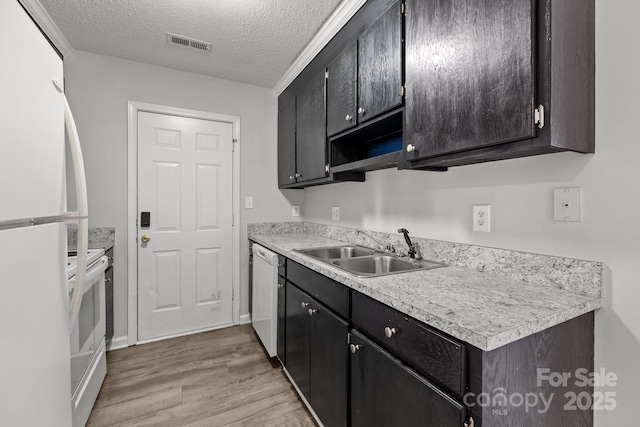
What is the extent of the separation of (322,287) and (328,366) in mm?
373

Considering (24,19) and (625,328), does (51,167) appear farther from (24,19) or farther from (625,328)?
(625,328)

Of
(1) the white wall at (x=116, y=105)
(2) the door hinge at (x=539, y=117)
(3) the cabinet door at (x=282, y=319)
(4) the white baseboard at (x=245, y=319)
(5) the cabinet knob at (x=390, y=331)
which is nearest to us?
(2) the door hinge at (x=539, y=117)

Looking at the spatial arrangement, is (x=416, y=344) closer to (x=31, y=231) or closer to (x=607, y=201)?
(x=607, y=201)

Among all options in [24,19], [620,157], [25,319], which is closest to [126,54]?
[24,19]

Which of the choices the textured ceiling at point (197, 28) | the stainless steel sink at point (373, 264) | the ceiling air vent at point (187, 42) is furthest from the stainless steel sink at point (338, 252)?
the ceiling air vent at point (187, 42)

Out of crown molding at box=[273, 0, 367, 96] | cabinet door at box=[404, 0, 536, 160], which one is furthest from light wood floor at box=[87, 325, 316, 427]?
crown molding at box=[273, 0, 367, 96]

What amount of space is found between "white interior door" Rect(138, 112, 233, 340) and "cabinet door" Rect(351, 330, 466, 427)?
6.48 ft

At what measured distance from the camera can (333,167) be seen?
6.42 feet

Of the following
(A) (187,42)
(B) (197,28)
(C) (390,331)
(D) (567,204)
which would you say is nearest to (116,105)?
(A) (187,42)

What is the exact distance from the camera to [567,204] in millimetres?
1010

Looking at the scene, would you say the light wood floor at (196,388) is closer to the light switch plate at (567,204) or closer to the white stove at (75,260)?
the white stove at (75,260)

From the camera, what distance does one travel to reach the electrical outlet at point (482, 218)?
1269 millimetres

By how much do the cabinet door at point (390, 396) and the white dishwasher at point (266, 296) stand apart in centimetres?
94

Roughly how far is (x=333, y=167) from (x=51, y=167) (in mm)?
1433
